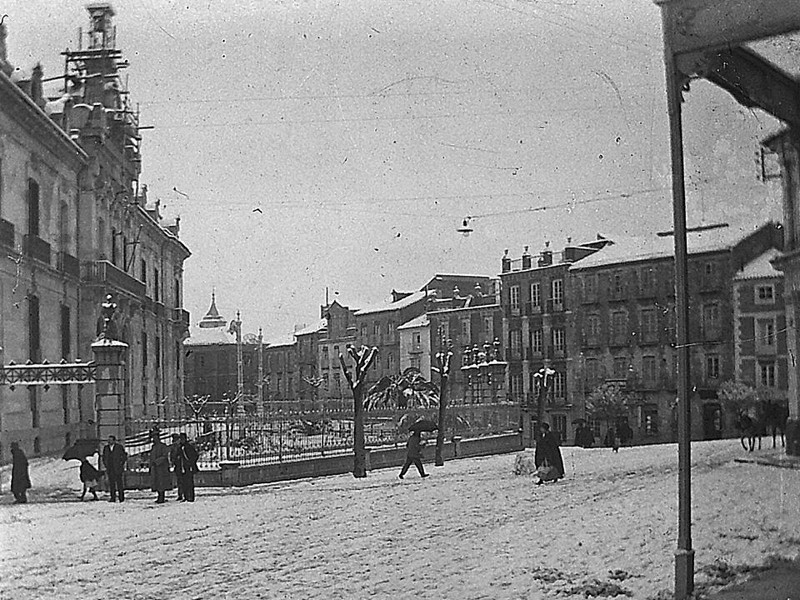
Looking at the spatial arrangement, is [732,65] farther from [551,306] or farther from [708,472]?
[708,472]

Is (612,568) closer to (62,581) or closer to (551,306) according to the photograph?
(551,306)

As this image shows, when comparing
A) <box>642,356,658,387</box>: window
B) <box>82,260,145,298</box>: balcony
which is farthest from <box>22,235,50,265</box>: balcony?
<box>642,356,658,387</box>: window

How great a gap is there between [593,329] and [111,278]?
68.7 inches

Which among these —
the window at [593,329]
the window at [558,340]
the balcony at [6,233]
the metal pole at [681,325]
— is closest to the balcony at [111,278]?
the balcony at [6,233]

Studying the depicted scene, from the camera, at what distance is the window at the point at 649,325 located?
321 cm

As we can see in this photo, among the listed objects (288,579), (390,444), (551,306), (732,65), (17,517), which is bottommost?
(288,579)

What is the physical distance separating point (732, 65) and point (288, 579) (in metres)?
2.44

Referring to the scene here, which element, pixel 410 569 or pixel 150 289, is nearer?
pixel 410 569

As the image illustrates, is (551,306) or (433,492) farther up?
(551,306)

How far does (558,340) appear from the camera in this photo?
10.4ft

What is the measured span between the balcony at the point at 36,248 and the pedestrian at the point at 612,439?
2.09 m

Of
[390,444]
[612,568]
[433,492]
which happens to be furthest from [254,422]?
[612,568]

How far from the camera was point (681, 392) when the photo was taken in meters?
3.14

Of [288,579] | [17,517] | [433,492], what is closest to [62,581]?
[17,517]
